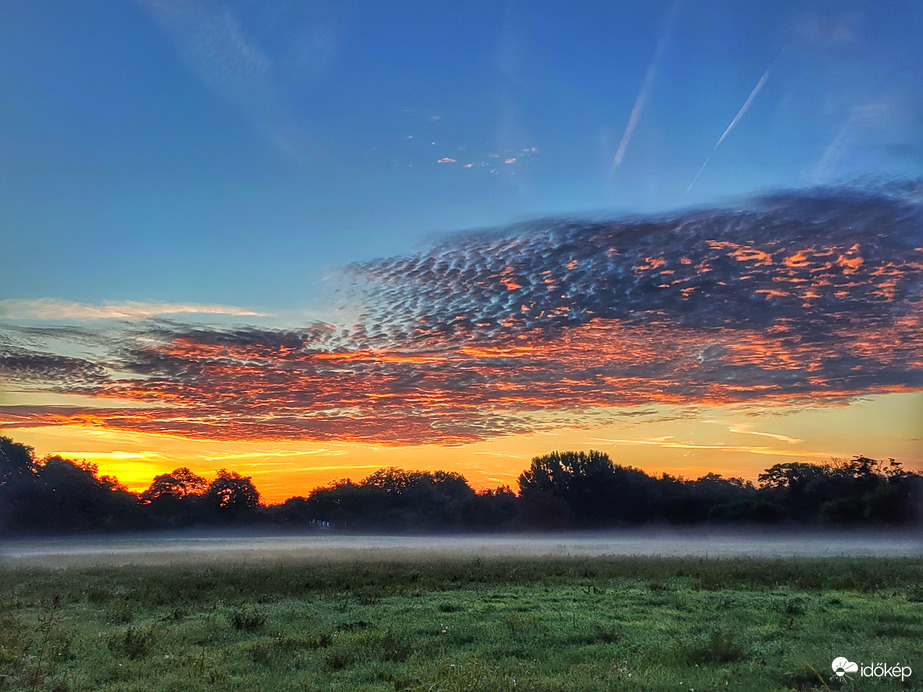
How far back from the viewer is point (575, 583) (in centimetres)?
2842

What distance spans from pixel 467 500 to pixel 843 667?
106 m

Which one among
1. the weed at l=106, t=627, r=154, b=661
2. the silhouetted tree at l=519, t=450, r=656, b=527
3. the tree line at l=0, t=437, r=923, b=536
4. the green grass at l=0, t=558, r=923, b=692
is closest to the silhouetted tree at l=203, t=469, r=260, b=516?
the tree line at l=0, t=437, r=923, b=536

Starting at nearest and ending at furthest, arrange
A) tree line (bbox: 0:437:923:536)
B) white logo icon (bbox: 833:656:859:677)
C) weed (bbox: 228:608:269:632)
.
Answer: white logo icon (bbox: 833:656:859:677)
weed (bbox: 228:608:269:632)
tree line (bbox: 0:437:923:536)

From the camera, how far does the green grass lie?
1270 centimetres

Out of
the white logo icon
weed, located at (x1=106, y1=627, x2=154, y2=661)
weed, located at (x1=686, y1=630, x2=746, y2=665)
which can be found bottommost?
weed, located at (x1=106, y1=627, x2=154, y2=661)

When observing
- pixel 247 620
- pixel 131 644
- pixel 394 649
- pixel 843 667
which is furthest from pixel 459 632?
pixel 843 667

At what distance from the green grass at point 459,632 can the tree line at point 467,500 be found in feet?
212

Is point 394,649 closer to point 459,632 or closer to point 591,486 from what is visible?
point 459,632

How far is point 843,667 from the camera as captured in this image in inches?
495

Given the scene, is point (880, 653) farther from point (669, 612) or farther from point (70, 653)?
point (70, 653)

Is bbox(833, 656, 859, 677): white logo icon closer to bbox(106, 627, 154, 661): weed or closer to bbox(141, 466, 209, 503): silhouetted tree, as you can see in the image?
bbox(106, 627, 154, 661): weed

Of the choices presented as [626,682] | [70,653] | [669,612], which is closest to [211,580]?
[70,653]

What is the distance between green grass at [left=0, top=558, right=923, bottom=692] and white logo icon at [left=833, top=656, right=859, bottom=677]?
0.18 metres

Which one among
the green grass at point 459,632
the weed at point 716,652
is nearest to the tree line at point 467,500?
the green grass at point 459,632
